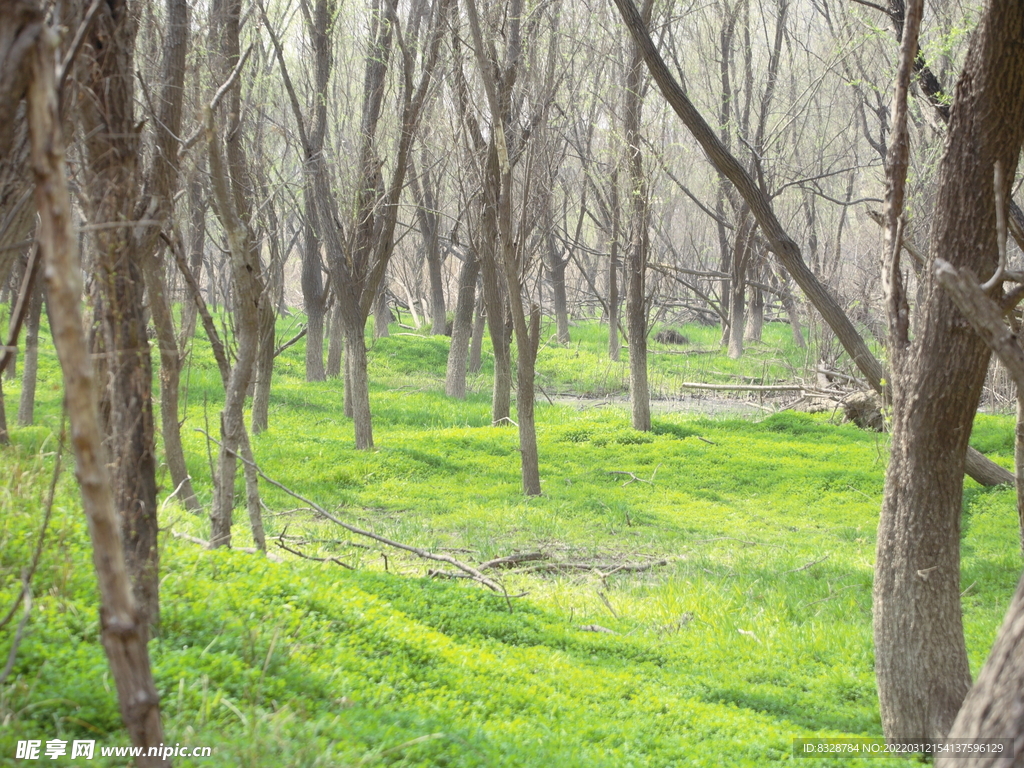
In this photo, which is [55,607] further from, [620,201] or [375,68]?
[620,201]

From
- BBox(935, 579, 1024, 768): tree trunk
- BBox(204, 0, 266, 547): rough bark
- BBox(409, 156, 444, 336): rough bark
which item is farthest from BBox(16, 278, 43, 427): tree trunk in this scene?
BBox(935, 579, 1024, 768): tree trunk

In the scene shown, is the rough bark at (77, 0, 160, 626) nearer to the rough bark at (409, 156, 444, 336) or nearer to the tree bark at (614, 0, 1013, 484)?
the tree bark at (614, 0, 1013, 484)

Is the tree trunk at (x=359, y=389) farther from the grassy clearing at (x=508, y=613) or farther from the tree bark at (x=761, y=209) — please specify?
the tree bark at (x=761, y=209)

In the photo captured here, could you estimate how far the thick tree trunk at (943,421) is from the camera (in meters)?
3.71

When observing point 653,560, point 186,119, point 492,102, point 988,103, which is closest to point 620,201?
point 492,102

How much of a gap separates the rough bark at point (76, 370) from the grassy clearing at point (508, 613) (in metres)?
0.87

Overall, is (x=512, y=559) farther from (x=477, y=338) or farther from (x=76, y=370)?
(x=477, y=338)

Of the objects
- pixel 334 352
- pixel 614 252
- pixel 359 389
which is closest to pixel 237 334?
pixel 359 389

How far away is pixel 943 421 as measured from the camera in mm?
3789

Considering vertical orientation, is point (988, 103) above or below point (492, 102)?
below

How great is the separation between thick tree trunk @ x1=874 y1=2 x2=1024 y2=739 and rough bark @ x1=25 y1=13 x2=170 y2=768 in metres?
3.46

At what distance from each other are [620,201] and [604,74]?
417cm

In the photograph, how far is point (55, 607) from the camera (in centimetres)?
346

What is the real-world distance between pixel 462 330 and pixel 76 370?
15111 mm
